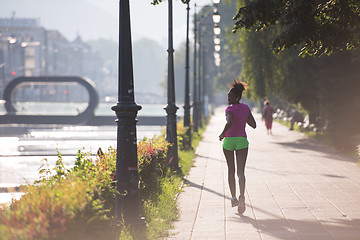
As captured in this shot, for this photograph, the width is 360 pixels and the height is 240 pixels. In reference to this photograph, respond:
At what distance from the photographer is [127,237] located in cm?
707

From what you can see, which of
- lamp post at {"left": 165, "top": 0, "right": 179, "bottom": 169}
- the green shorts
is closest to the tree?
the green shorts

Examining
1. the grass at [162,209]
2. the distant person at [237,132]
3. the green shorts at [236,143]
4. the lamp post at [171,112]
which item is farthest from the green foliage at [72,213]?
the lamp post at [171,112]

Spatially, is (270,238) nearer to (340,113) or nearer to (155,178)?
(155,178)

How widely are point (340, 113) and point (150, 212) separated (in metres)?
13.0

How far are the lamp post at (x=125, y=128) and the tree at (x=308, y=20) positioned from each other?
7.58ft

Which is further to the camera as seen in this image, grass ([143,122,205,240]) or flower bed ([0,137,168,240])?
grass ([143,122,205,240])

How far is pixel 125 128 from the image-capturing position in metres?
7.34

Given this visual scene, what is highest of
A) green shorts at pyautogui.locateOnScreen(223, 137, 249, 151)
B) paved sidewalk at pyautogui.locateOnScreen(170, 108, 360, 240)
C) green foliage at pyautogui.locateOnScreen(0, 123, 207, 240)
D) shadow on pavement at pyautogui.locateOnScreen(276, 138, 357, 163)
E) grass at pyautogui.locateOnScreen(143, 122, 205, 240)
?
green shorts at pyautogui.locateOnScreen(223, 137, 249, 151)

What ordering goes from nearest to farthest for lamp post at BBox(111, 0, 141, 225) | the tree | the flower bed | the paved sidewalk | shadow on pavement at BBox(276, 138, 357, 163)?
the flower bed → lamp post at BBox(111, 0, 141, 225) → the paved sidewalk → the tree → shadow on pavement at BBox(276, 138, 357, 163)

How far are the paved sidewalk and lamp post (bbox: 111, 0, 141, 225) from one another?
0.86m

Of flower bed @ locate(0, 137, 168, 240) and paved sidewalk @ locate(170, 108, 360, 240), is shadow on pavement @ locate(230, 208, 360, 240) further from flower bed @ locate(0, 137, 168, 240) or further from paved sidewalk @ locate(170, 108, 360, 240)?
flower bed @ locate(0, 137, 168, 240)

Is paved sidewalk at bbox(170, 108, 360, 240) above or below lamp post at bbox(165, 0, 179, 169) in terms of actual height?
below

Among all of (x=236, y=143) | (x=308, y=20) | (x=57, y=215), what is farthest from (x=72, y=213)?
(x=308, y=20)

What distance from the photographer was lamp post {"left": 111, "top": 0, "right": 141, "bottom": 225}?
7.31 m
